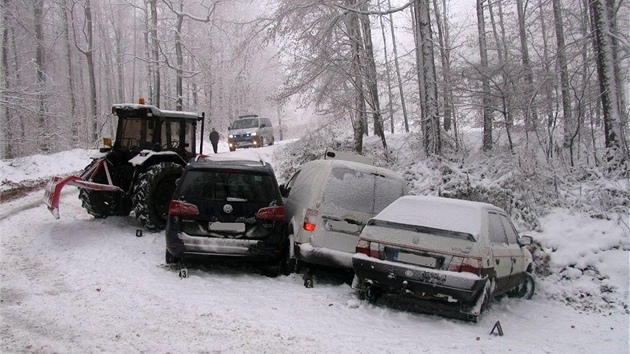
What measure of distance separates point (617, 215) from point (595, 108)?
797 centimetres

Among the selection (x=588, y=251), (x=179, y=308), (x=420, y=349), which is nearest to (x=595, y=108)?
(x=588, y=251)

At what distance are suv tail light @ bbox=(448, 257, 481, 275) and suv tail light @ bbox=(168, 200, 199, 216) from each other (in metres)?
3.59

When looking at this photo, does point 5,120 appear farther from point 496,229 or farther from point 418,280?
point 496,229

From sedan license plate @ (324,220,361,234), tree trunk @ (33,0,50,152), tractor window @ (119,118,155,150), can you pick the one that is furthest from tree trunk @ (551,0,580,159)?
tree trunk @ (33,0,50,152)

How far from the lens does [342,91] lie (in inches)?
705

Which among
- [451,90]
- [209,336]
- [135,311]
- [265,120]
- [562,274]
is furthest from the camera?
[265,120]

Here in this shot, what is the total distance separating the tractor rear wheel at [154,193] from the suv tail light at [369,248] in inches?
176

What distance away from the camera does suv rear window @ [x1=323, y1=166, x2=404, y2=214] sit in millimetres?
7023

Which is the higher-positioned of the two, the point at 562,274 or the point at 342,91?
the point at 342,91

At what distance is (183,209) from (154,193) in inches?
96.0

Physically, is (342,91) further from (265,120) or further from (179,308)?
(179,308)

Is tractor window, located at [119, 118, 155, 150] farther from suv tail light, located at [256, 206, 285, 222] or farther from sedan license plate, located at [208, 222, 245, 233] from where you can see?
suv tail light, located at [256, 206, 285, 222]

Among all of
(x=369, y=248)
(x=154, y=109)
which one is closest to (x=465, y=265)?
(x=369, y=248)

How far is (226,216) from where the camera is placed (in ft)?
21.9
